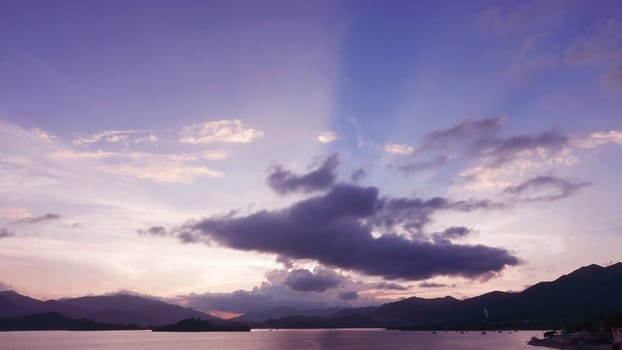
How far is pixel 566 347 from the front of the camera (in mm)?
179125

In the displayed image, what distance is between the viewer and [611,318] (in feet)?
650

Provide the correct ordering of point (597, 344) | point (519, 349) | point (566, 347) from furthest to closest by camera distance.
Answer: point (519, 349) < point (566, 347) < point (597, 344)

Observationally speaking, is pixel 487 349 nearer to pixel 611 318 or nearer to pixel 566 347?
pixel 566 347

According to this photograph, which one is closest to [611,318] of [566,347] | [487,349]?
[566,347]

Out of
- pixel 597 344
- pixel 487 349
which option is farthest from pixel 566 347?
pixel 487 349

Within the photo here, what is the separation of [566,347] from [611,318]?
33501 millimetres

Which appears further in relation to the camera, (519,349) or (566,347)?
(519,349)

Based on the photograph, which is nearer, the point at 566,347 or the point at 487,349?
the point at 566,347

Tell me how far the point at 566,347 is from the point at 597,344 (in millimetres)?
13290

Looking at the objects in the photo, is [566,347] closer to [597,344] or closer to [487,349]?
[597,344]

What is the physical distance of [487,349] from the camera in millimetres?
199500

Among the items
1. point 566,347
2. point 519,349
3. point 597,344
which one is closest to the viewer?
point 597,344

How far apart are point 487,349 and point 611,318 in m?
49.8

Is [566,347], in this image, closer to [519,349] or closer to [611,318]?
[519,349]
